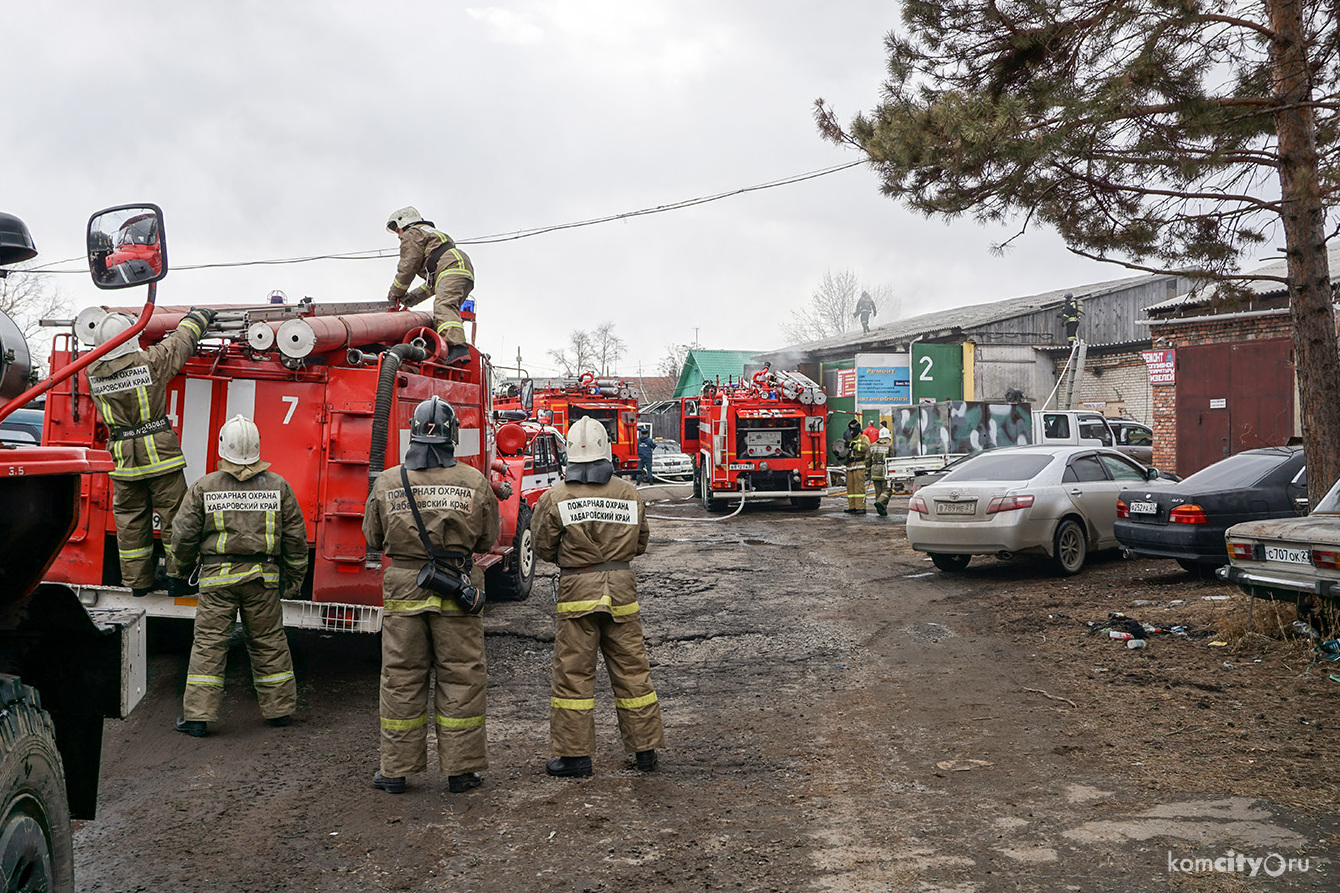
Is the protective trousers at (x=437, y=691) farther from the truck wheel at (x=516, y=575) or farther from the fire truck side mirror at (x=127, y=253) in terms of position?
the truck wheel at (x=516, y=575)

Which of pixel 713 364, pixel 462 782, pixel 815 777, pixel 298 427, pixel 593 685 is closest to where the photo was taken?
pixel 462 782

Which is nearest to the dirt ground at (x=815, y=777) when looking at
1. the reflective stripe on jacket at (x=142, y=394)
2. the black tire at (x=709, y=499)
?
the reflective stripe on jacket at (x=142, y=394)

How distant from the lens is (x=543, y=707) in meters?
6.71

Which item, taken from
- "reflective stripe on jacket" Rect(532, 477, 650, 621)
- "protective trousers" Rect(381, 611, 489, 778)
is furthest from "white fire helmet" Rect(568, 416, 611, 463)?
"protective trousers" Rect(381, 611, 489, 778)

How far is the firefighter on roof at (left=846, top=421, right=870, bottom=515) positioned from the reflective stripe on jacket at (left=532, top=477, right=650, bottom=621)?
599 inches

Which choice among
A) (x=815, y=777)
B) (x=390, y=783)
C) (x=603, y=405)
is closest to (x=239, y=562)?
(x=390, y=783)

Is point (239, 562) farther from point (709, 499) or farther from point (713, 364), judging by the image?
point (713, 364)

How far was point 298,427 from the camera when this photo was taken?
681cm

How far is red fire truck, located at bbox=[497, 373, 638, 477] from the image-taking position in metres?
25.6

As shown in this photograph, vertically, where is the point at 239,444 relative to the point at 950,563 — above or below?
above

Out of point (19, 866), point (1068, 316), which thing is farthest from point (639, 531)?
point (1068, 316)

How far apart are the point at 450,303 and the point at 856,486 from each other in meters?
13.4

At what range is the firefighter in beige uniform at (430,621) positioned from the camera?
5082 millimetres

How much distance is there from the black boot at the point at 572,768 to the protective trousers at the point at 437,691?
380 millimetres
